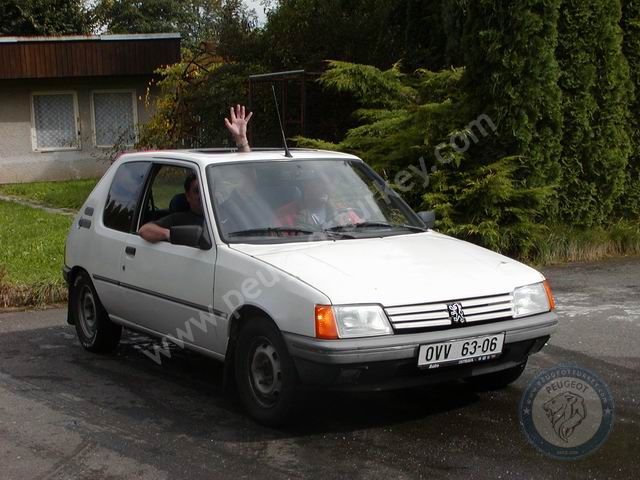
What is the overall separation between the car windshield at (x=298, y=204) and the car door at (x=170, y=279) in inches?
7.2

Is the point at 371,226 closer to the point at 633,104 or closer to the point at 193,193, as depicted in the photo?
the point at 193,193

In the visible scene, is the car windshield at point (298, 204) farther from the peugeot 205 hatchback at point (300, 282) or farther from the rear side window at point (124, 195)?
the rear side window at point (124, 195)

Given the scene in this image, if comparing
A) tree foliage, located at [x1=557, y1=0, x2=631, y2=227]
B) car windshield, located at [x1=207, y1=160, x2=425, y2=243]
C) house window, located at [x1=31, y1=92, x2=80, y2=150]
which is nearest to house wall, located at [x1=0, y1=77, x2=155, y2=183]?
house window, located at [x1=31, y1=92, x2=80, y2=150]

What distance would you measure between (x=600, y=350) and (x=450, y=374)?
2415 mm

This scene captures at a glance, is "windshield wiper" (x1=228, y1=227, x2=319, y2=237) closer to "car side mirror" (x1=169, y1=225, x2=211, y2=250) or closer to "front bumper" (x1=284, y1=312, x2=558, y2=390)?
"car side mirror" (x1=169, y1=225, x2=211, y2=250)

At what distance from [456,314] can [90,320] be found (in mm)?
3622

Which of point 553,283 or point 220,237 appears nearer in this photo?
point 220,237

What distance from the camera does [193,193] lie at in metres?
6.37

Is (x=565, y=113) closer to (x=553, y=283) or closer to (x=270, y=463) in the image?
(x=553, y=283)

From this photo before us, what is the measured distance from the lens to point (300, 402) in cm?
515

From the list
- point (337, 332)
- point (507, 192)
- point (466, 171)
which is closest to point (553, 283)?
point (507, 192)

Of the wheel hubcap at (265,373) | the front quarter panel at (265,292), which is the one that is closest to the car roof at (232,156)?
the front quarter panel at (265,292)

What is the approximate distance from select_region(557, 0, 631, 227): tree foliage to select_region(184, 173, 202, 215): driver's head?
21.3ft

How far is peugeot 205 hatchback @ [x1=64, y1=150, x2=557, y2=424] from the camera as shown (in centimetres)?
497
